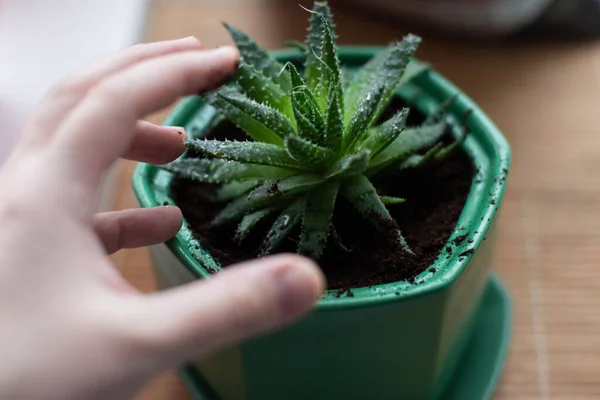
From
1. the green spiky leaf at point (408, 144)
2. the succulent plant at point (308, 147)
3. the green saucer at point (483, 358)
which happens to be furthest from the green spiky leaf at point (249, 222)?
the green saucer at point (483, 358)

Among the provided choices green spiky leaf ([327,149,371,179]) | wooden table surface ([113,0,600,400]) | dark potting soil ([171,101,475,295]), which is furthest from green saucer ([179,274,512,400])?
green spiky leaf ([327,149,371,179])

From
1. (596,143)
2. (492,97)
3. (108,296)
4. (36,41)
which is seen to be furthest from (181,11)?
(108,296)

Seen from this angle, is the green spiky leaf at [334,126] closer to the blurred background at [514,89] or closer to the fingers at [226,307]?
the fingers at [226,307]

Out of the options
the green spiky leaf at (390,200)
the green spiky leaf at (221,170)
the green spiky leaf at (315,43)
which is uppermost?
the green spiky leaf at (315,43)

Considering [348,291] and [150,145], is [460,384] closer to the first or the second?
[348,291]

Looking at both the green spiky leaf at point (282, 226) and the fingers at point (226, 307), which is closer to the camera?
the fingers at point (226, 307)

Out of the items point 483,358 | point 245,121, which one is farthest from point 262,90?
point 483,358
